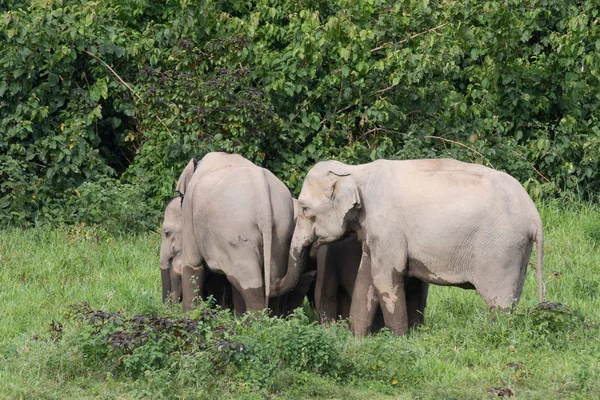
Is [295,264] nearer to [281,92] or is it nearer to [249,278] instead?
[249,278]

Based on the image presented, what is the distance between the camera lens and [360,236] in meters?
8.30

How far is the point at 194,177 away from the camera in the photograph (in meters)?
8.89

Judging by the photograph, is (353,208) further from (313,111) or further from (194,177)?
(313,111)

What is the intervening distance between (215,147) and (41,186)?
1.81 m

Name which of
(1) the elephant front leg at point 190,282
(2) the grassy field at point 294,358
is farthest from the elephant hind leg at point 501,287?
(1) the elephant front leg at point 190,282

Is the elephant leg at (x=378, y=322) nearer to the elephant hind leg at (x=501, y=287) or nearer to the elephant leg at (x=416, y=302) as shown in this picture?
the elephant leg at (x=416, y=302)

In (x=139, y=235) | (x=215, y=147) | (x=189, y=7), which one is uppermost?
(x=189, y=7)

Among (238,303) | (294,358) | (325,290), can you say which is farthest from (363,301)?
(294,358)

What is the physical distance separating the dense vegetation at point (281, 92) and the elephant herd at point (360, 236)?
10.1 feet

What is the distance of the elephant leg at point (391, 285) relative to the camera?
802 cm

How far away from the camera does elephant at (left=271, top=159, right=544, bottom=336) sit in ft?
25.4

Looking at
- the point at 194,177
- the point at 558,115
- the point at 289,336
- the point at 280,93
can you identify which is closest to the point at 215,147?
the point at 280,93

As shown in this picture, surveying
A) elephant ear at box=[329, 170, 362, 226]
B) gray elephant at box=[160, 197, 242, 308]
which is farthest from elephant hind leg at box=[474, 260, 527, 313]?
gray elephant at box=[160, 197, 242, 308]

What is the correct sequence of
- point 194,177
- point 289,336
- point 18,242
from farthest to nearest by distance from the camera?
1. point 18,242
2. point 194,177
3. point 289,336
